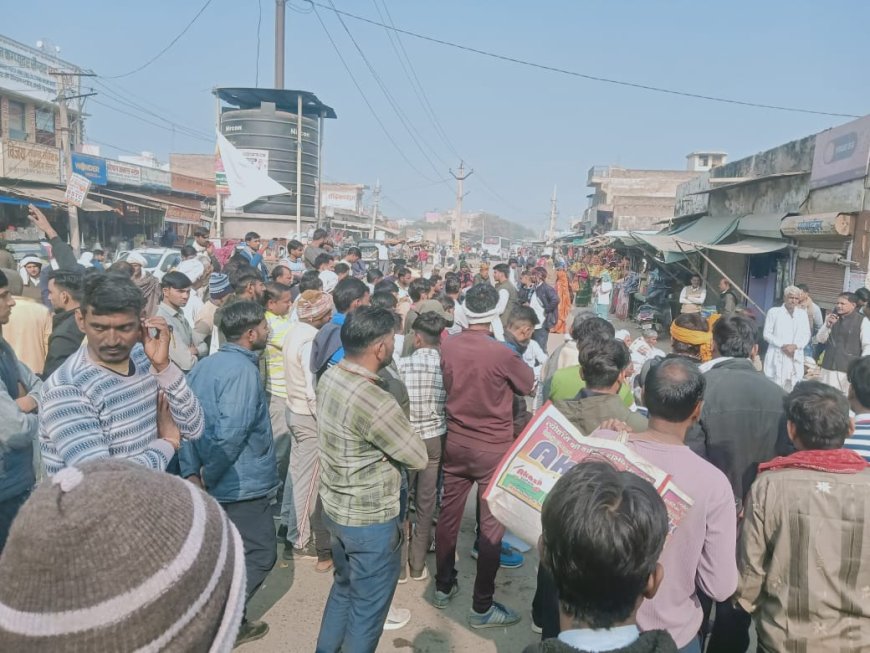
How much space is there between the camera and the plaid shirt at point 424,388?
12.8ft

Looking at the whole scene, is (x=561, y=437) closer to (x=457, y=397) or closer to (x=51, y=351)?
(x=457, y=397)

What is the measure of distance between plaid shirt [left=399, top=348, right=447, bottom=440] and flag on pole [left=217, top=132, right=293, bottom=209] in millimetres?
14007

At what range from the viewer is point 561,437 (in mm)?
2229

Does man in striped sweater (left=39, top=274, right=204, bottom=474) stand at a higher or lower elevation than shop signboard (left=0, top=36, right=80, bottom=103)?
lower

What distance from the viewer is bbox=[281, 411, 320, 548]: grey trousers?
432 cm

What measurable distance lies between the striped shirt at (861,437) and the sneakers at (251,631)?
3.16 m

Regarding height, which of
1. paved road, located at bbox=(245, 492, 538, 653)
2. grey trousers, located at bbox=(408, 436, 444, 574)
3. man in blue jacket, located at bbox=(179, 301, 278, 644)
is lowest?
paved road, located at bbox=(245, 492, 538, 653)

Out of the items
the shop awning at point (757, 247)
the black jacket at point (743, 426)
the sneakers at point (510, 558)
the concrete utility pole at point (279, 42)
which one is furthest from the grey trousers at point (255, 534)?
the concrete utility pole at point (279, 42)

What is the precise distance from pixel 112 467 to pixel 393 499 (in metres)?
2.09

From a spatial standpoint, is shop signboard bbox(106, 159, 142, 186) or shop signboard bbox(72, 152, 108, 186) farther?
shop signboard bbox(106, 159, 142, 186)

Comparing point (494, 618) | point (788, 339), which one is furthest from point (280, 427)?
point (788, 339)

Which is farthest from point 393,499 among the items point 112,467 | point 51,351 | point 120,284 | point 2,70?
point 2,70

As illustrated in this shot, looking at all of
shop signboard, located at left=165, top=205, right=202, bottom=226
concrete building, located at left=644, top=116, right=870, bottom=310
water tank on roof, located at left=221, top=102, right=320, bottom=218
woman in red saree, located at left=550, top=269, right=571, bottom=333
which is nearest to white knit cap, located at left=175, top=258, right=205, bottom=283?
woman in red saree, located at left=550, top=269, right=571, bottom=333

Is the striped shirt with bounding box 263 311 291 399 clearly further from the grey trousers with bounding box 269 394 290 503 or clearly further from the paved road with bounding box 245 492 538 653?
the paved road with bounding box 245 492 538 653
